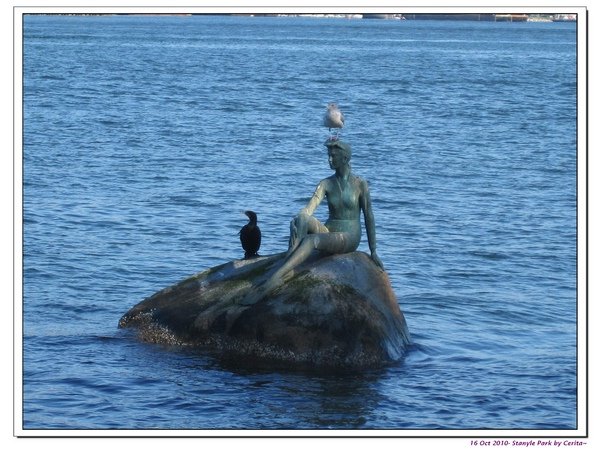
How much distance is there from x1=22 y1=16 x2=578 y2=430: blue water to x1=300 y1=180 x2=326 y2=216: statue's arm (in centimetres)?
244

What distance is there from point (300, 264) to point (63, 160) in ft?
81.0

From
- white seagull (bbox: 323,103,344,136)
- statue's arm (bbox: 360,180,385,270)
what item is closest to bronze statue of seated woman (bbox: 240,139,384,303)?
statue's arm (bbox: 360,180,385,270)

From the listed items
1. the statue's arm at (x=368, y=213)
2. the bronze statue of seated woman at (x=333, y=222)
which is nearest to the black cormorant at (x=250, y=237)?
the bronze statue of seated woman at (x=333, y=222)

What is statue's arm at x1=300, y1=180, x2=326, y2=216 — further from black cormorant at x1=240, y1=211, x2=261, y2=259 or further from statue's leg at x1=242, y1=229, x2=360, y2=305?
black cormorant at x1=240, y1=211, x2=261, y2=259

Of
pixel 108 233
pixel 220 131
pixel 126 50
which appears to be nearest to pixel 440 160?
pixel 220 131

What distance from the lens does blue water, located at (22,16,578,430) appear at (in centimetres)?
1966

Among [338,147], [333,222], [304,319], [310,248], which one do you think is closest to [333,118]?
[338,147]

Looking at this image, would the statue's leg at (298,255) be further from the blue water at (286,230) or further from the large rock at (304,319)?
the blue water at (286,230)

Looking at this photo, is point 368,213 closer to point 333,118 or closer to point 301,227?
point 301,227

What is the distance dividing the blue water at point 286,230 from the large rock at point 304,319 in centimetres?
35

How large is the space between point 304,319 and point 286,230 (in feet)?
41.8
